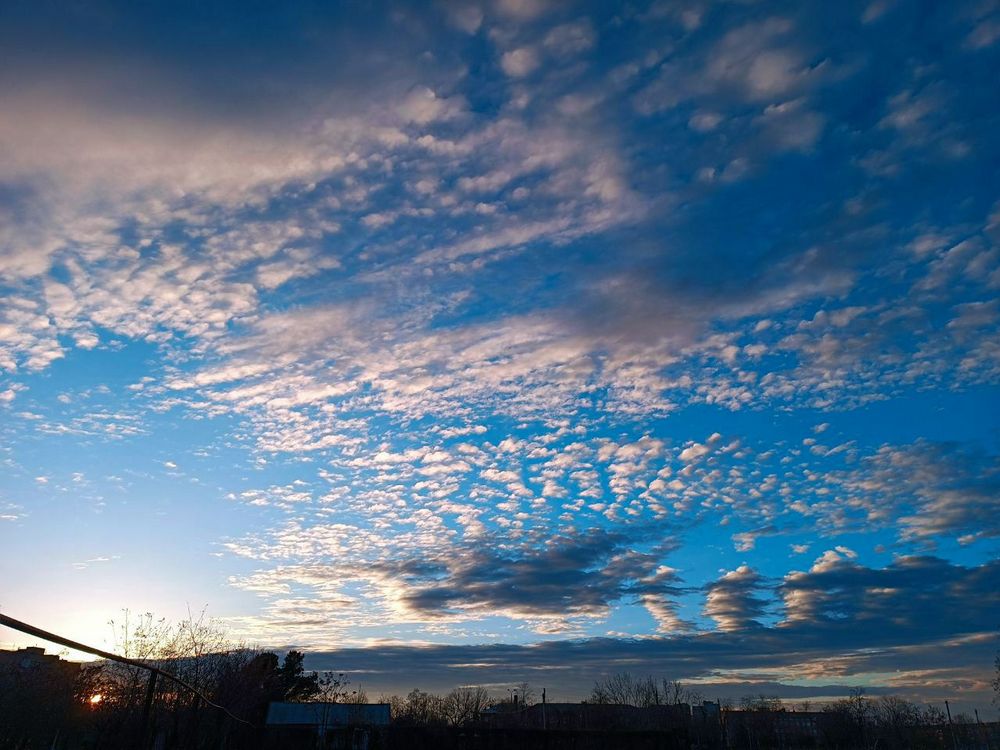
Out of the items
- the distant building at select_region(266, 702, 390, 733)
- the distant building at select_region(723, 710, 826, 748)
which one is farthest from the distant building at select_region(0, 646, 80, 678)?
the distant building at select_region(723, 710, 826, 748)

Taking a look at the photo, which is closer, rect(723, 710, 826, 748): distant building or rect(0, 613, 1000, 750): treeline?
rect(0, 613, 1000, 750): treeline

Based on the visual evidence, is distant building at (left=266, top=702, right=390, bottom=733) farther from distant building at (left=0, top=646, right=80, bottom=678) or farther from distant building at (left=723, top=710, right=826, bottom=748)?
distant building at (left=723, top=710, right=826, bottom=748)

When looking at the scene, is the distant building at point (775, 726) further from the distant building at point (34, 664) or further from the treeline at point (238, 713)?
the distant building at point (34, 664)

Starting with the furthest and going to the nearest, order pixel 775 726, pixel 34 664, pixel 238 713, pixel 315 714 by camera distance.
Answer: pixel 775 726, pixel 315 714, pixel 238 713, pixel 34 664

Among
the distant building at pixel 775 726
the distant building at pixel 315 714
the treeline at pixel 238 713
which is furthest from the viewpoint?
the distant building at pixel 775 726

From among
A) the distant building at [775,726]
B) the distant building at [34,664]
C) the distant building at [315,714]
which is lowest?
the distant building at [775,726]

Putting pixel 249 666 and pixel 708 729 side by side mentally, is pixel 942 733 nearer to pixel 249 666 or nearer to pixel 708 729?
pixel 708 729

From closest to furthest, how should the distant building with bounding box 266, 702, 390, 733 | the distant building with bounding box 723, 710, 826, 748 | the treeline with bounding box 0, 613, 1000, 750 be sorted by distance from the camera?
the treeline with bounding box 0, 613, 1000, 750, the distant building with bounding box 266, 702, 390, 733, the distant building with bounding box 723, 710, 826, 748

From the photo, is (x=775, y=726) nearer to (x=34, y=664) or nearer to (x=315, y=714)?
(x=315, y=714)

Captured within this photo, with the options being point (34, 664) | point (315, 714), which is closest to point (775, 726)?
point (315, 714)

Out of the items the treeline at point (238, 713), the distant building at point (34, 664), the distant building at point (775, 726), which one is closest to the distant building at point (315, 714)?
the treeline at point (238, 713)

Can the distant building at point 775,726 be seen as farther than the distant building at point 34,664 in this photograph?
Yes

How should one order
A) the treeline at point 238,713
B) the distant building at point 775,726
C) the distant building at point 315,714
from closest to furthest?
the treeline at point 238,713
the distant building at point 315,714
the distant building at point 775,726

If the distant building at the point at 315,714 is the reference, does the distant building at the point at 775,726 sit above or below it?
below
